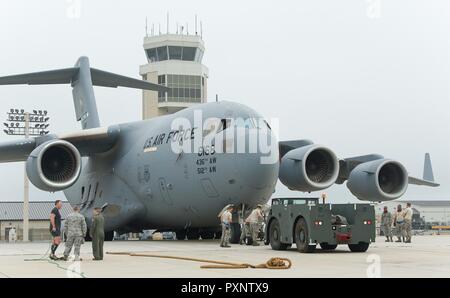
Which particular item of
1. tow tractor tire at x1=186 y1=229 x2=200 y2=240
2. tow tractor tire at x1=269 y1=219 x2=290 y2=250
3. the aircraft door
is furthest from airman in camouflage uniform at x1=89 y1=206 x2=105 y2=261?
tow tractor tire at x1=186 y1=229 x2=200 y2=240

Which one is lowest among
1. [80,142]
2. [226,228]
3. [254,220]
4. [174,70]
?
[226,228]

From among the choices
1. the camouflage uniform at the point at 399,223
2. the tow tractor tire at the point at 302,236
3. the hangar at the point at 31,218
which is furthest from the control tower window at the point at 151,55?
the tow tractor tire at the point at 302,236

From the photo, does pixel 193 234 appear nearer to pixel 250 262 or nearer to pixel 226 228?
pixel 226 228

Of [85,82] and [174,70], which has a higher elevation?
[174,70]

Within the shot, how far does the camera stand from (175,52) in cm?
5478

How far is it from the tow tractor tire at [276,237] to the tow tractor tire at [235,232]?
8.88 ft

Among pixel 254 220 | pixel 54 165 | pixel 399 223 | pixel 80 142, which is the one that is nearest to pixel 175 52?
pixel 80 142

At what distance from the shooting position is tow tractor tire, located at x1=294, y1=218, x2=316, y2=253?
16.4 m

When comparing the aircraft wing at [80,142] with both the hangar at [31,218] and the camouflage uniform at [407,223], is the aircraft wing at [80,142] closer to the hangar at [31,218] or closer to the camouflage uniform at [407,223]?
the camouflage uniform at [407,223]

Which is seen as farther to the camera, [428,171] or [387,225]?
[428,171]

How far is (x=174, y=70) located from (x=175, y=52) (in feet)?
5.07
